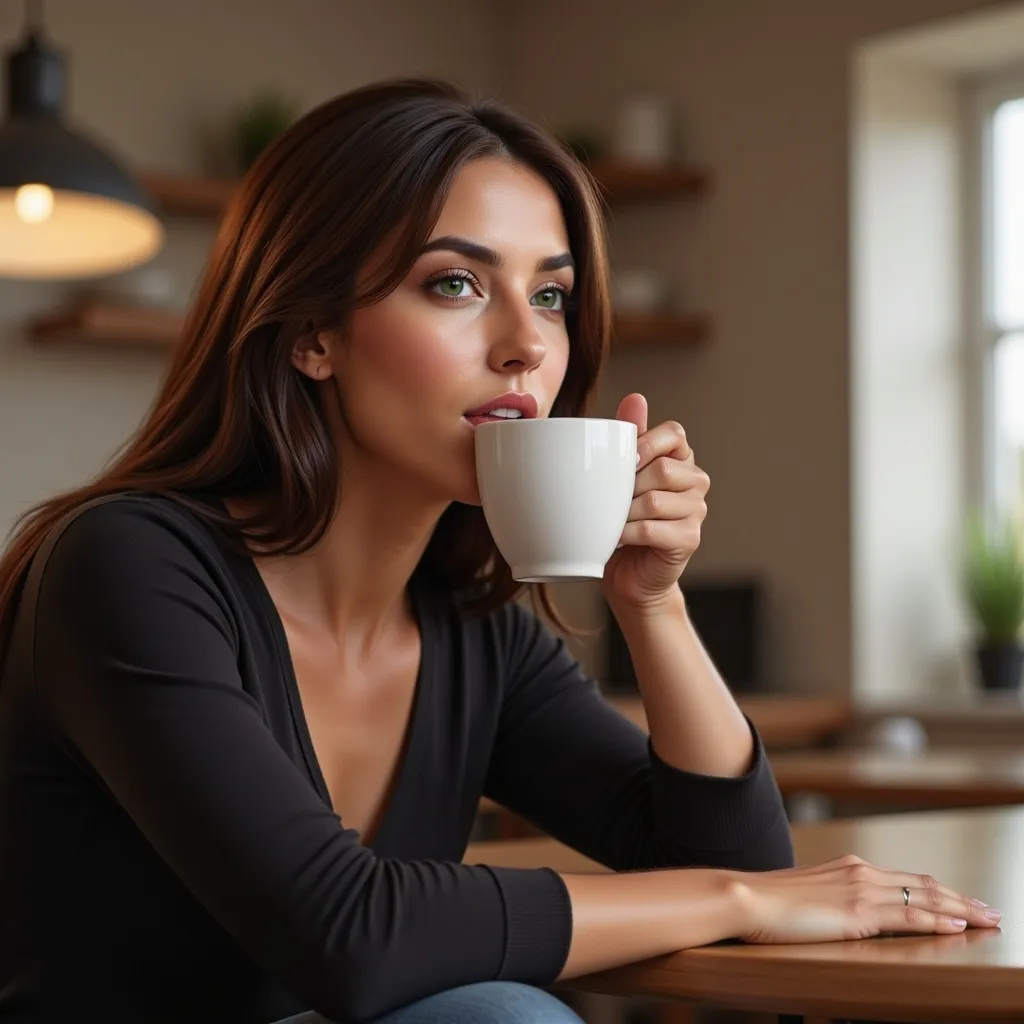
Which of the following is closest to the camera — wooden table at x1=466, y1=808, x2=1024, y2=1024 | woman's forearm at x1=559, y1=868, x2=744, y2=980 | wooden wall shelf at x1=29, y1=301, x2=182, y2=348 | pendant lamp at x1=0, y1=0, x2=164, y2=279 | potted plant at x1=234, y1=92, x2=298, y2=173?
wooden table at x1=466, y1=808, x2=1024, y2=1024

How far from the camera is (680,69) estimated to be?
4.40m

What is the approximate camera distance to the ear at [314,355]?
1281 millimetres

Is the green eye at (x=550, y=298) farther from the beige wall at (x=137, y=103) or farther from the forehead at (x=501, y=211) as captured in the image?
the beige wall at (x=137, y=103)

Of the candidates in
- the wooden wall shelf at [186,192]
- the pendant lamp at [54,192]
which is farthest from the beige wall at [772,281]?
the pendant lamp at [54,192]

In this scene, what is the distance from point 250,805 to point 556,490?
27cm

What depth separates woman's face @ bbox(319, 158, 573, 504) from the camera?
1.19 meters

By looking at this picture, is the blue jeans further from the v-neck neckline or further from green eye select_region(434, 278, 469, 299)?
green eye select_region(434, 278, 469, 299)

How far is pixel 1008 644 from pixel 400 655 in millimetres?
2798

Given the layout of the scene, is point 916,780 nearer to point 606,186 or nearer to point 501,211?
point 501,211

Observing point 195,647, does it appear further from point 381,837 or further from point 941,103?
point 941,103

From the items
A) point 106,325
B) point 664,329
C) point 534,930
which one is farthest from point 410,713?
point 664,329

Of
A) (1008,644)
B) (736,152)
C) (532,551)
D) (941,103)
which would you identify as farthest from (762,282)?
(532,551)

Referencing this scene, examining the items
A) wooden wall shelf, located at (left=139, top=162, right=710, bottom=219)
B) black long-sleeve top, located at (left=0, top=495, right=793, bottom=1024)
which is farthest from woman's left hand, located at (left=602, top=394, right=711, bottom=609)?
wooden wall shelf, located at (left=139, top=162, right=710, bottom=219)

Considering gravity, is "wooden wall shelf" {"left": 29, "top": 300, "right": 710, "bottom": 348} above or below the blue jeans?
above
